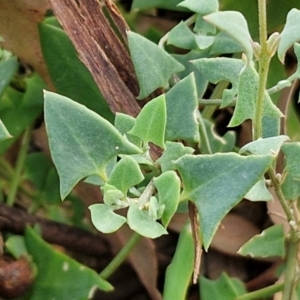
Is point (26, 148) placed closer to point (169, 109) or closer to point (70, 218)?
point (70, 218)

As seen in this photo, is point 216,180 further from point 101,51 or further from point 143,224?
point 101,51

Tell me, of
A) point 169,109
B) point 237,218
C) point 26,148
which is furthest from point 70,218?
point 169,109

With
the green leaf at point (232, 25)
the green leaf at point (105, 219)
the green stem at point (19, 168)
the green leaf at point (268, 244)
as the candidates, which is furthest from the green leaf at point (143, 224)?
the green stem at point (19, 168)

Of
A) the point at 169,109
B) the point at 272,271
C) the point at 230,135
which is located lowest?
the point at 272,271

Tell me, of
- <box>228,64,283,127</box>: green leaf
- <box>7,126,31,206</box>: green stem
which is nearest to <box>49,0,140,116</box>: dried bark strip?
<box>228,64,283,127</box>: green leaf

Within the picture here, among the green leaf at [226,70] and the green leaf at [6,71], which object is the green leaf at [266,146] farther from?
the green leaf at [6,71]

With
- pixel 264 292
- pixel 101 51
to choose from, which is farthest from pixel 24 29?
pixel 264 292
